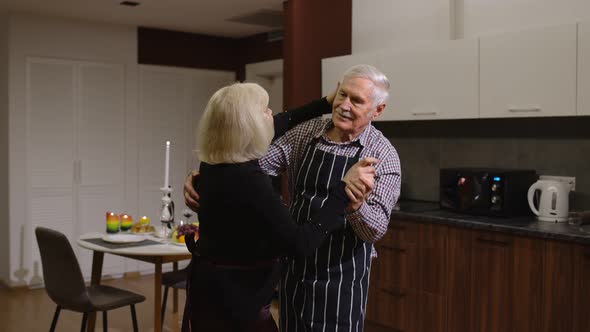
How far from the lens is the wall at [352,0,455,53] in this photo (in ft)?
13.7

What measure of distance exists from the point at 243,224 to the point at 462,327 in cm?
230

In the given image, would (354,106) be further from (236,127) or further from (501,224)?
(501,224)

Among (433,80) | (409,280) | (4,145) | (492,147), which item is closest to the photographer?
(409,280)

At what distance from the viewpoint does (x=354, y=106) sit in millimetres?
1992

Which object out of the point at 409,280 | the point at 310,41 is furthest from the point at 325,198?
the point at 310,41

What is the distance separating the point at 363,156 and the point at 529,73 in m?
1.92

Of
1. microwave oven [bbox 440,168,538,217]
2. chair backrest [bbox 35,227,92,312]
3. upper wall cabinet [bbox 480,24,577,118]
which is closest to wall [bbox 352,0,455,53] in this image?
upper wall cabinet [bbox 480,24,577,118]

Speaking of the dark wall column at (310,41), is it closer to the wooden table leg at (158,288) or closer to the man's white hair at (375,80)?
the wooden table leg at (158,288)

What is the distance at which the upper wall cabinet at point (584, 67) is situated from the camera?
329 cm

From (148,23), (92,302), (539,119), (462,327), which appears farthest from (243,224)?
(148,23)

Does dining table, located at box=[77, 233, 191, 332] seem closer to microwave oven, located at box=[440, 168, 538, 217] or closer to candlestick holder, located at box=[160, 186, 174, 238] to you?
candlestick holder, located at box=[160, 186, 174, 238]

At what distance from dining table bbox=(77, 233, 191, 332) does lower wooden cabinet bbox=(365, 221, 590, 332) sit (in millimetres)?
Result: 1319

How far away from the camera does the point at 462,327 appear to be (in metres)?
3.67

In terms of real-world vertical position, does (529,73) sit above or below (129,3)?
below
